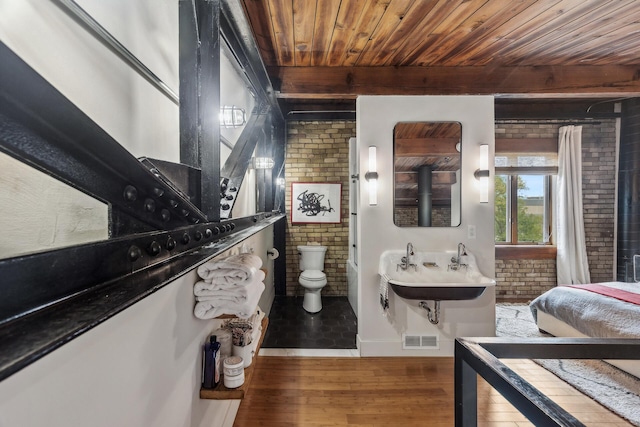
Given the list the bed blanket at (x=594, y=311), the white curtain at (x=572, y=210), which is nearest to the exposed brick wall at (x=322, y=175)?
the bed blanket at (x=594, y=311)

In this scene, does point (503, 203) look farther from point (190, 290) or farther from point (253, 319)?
point (190, 290)

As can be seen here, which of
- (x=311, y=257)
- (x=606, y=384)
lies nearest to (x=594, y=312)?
(x=606, y=384)

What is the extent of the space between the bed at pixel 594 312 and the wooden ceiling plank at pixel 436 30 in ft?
8.84

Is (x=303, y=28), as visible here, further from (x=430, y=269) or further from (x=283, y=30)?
Result: (x=430, y=269)

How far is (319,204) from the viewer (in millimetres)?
3975

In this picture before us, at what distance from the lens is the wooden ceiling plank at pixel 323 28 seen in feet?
5.78

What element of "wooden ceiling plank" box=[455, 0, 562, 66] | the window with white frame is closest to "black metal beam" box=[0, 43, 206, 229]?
"wooden ceiling plank" box=[455, 0, 562, 66]

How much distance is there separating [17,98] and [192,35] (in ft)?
2.73

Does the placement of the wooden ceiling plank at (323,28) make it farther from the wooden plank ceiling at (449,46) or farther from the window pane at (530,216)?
the window pane at (530,216)

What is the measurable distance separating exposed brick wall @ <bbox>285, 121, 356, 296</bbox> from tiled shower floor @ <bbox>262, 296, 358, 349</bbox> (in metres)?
0.36

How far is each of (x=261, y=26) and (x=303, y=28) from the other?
317mm

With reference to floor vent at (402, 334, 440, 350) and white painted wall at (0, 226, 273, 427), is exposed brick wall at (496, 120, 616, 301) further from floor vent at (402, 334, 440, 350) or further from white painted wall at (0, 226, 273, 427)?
white painted wall at (0, 226, 273, 427)

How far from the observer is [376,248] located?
8.50 ft

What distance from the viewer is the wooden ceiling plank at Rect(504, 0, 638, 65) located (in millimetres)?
1817
